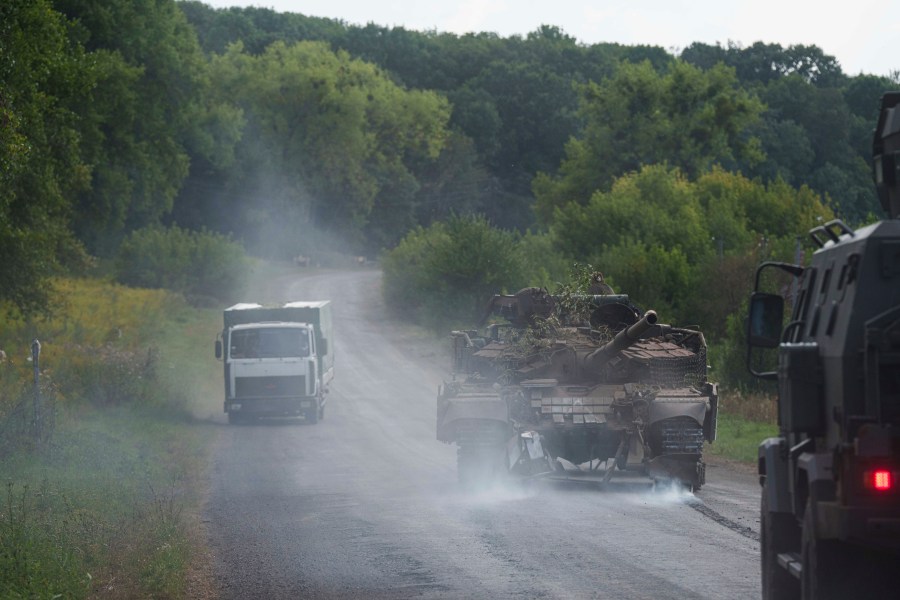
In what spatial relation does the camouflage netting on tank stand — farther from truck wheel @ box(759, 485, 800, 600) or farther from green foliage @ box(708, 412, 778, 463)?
truck wheel @ box(759, 485, 800, 600)

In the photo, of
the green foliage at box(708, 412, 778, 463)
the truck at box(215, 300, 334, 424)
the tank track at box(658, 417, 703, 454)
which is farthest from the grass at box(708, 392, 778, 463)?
the truck at box(215, 300, 334, 424)

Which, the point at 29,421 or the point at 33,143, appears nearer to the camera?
the point at 29,421

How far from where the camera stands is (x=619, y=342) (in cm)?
1797

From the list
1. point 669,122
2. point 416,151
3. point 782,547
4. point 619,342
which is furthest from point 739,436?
point 416,151

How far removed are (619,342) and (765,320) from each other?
30.6 feet

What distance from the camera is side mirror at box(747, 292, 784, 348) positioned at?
8570mm

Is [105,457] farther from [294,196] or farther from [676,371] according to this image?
[294,196]

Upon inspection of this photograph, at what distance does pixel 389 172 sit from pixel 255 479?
77.0m

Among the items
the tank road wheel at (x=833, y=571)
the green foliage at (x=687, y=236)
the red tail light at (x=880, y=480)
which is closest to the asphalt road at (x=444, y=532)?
the tank road wheel at (x=833, y=571)

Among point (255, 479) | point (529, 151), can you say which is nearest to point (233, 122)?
point (529, 151)

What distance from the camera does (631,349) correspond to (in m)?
18.8

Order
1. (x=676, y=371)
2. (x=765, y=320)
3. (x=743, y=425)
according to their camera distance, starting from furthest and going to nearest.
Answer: (x=743, y=425) < (x=676, y=371) < (x=765, y=320)

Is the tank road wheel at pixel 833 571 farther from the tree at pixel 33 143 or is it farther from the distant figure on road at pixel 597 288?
the tree at pixel 33 143

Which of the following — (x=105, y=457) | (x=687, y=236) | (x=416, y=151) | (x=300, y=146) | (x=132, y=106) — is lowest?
(x=105, y=457)
